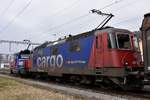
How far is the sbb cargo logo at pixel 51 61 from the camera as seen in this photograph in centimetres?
2537

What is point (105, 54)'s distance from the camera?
1911 cm

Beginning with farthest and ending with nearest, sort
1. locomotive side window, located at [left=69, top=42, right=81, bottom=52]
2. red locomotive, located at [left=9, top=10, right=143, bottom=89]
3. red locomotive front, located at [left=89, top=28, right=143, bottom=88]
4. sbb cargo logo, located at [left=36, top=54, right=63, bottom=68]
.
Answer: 1. sbb cargo logo, located at [left=36, top=54, right=63, bottom=68]
2. locomotive side window, located at [left=69, top=42, right=81, bottom=52]
3. red locomotive, located at [left=9, top=10, right=143, bottom=89]
4. red locomotive front, located at [left=89, top=28, right=143, bottom=88]

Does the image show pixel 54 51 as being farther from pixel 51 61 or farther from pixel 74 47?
pixel 74 47

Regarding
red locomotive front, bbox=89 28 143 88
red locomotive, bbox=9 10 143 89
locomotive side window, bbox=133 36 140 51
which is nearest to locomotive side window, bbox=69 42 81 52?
red locomotive, bbox=9 10 143 89

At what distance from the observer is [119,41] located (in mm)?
19016

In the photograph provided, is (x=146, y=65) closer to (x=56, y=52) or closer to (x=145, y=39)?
(x=145, y=39)

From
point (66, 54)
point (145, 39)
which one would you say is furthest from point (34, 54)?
point (145, 39)

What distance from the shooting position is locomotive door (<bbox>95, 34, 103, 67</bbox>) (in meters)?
19.4

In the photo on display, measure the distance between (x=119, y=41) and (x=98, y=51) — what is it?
1376mm

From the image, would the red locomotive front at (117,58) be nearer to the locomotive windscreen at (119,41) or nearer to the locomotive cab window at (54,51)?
the locomotive windscreen at (119,41)

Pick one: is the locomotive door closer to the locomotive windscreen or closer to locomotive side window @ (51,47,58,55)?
the locomotive windscreen

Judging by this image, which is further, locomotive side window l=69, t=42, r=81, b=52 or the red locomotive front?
locomotive side window l=69, t=42, r=81, b=52

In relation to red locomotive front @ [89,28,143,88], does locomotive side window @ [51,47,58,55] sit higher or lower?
higher

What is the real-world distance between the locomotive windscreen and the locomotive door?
0.70 meters
